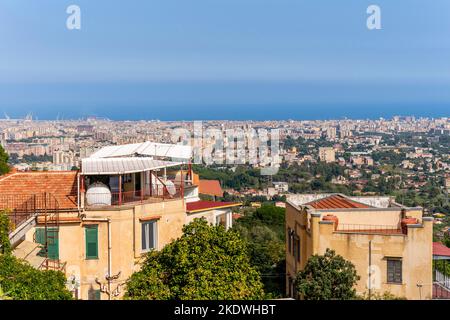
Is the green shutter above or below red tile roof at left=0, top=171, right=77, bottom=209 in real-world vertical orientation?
below

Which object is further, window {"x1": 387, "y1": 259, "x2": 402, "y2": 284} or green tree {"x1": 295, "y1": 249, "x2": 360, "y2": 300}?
window {"x1": 387, "y1": 259, "x2": 402, "y2": 284}

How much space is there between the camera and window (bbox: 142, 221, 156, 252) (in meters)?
11.2

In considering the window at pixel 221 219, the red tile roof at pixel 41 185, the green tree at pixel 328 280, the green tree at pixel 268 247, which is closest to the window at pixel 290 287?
the green tree at pixel 268 247

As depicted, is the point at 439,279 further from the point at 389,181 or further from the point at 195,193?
the point at 389,181

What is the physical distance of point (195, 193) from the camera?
48.0ft

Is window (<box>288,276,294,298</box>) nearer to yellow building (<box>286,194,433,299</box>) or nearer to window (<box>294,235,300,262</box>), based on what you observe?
window (<box>294,235,300,262</box>)

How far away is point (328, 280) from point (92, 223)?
4013 millimetres

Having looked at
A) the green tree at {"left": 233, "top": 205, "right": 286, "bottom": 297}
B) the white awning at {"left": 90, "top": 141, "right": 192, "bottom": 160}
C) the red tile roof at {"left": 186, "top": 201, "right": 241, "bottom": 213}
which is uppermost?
the white awning at {"left": 90, "top": 141, "right": 192, "bottom": 160}

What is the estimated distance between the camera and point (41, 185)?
1169cm

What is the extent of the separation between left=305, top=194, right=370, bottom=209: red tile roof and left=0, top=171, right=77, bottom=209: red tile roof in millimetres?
4821

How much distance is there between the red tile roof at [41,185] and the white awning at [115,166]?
613mm

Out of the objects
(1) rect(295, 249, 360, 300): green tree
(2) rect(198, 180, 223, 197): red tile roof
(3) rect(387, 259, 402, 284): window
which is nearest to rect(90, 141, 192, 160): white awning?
(1) rect(295, 249, 360, 300): green tree

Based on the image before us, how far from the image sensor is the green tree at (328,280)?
927cm

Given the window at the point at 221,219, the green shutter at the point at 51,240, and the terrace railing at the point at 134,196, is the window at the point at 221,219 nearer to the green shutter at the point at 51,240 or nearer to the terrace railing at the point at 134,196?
the terrace railing at the point at 134,196
